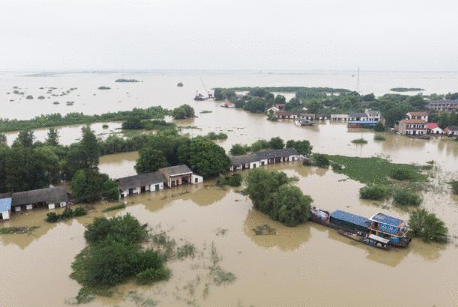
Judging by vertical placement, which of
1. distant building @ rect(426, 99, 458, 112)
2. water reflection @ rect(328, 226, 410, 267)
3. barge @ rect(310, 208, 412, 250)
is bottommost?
water reflection @ rect(328, 226, 410, 267)

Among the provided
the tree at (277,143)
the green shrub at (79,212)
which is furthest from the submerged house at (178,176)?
the tree at (277,143)

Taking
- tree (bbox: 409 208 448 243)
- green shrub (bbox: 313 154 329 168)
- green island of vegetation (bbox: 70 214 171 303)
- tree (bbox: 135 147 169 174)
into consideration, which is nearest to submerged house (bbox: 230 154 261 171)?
green shrub (bbox: 313 154 329 168)

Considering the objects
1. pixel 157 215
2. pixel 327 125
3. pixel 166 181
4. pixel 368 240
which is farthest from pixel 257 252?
pixel 327 125

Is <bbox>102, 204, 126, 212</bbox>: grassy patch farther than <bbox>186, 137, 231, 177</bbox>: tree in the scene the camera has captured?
No

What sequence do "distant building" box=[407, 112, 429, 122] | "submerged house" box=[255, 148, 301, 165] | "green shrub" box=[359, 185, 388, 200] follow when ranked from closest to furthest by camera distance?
"green shrub" box=[359, 185, 388, 200] → "submerged house" box=[255, 148, 301, 165] → "distant building" box=[407, 112, 429, 122]

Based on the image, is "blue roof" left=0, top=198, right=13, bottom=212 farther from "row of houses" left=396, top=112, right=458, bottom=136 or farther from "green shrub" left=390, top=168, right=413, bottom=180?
"row of houses" left=396, top=112, right=458, bottom=136

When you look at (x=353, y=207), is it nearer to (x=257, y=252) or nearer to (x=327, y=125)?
(x=257, y=252)
